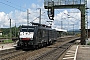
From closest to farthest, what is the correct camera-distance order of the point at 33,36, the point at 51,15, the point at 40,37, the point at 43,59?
the point at 43,59 < the point at 33,36 < the point at 40,37 < the point at 51,15

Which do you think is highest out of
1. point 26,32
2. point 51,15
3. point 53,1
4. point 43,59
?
point 53,1

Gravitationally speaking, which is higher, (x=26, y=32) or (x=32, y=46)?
(x=26, y=32)

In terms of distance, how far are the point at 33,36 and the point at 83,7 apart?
530 inches

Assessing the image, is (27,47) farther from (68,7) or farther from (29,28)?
(68,7)

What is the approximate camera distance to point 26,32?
28875 mm

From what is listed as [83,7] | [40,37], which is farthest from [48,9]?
[40,37]

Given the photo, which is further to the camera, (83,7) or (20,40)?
(83,7)

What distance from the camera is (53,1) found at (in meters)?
38.4

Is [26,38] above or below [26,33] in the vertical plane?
below

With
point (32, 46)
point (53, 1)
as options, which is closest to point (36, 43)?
point (32, 46)

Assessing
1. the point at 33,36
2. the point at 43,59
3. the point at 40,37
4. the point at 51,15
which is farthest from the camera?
the point at 51,15

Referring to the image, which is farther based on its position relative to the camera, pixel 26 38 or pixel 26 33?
pixel 26 33

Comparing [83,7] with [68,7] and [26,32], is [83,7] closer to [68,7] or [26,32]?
[68,7]

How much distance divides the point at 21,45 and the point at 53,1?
496 inches
